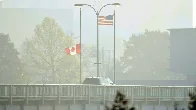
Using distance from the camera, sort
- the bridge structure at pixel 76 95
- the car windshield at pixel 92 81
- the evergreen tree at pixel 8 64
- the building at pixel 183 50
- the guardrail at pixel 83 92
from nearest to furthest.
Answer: the bridge structure at pixel 76 95
the guardrail at pixel 83 92
the car windshield at pixel 92 81
the evergreen tree at pixel 8 64
the building at pixel 183 50

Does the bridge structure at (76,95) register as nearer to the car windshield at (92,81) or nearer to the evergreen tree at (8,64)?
→ the car windshield at (92,81)

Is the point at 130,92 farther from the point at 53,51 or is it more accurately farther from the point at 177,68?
the point at 177,68

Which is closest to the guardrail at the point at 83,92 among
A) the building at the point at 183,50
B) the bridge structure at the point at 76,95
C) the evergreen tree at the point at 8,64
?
the bridge structure at the point at 76,95

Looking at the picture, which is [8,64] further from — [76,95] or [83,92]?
[76,95]

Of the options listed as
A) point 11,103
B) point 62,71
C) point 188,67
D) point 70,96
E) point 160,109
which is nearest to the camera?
point 11,103

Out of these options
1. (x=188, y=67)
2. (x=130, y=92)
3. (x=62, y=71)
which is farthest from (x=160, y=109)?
(x=188, y=67)

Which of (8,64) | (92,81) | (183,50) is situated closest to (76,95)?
(92,81)

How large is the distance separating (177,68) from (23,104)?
10277 centimetres

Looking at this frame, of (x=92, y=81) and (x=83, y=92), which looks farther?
(x=92, y=81)

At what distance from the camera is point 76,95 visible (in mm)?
83750

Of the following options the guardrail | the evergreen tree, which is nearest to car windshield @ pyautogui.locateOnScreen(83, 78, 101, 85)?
the guardrail

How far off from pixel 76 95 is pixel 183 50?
317ft

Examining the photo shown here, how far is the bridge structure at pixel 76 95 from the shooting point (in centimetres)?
7775

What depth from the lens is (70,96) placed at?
82.9m
